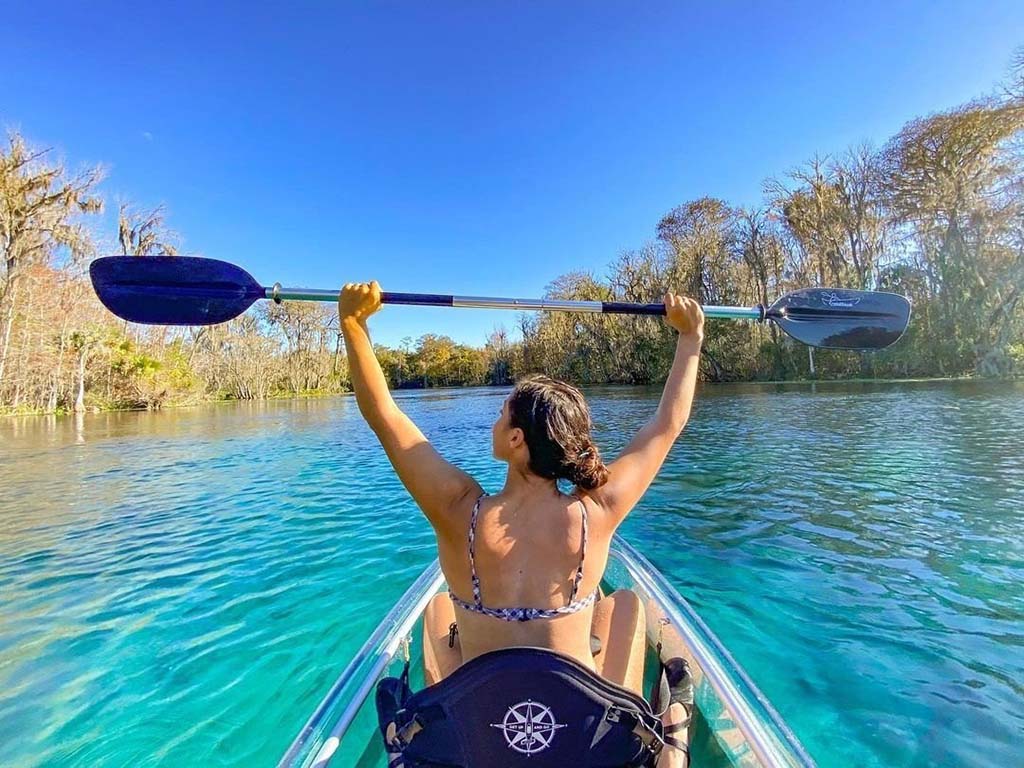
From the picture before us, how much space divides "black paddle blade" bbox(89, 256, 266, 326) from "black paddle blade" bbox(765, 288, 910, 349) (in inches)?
148

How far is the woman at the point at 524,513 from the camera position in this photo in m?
1.40

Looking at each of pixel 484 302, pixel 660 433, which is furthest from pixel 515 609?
pixel 484 302

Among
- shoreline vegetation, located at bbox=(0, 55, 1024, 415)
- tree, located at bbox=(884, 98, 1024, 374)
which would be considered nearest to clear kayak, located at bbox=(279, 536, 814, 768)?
shoreline vegetation, located at bbox=(0, 55, 1024, 415)

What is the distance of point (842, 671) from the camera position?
297 cm

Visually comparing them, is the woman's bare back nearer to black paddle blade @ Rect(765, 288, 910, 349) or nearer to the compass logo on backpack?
the compass logo on backpack

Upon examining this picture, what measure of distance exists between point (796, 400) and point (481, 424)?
39.0ft

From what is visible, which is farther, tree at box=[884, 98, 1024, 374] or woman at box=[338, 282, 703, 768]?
tree at box=[884, 98, 1024, 374]

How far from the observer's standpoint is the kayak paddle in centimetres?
274

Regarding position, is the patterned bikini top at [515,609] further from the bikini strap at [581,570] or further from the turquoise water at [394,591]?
the turquoise water at [394,591]

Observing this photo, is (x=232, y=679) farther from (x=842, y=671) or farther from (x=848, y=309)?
(x=848, y=309)

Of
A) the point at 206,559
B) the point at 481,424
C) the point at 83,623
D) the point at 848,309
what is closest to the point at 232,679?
the point at 83,623

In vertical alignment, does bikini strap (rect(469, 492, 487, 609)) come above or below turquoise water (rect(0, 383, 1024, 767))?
above

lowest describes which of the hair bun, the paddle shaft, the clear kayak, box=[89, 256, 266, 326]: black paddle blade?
the clear kayak

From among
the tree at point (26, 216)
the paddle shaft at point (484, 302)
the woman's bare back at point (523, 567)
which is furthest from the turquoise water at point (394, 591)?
the tree at point (26, 216)
